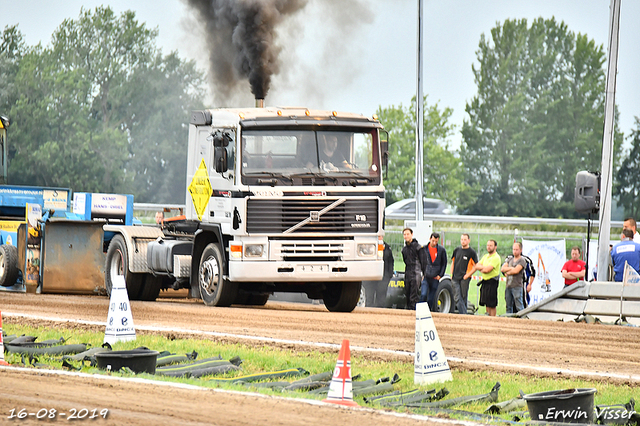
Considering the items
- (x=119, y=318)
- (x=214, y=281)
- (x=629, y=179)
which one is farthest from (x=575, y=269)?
(x=629, y=179)

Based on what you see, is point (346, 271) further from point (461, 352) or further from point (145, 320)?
point (461, 352)

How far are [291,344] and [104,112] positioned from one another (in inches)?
2278

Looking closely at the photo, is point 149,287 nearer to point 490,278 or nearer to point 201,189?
point 201,189

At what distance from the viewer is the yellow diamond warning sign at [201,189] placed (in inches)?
594

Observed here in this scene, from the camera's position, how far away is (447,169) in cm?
5838

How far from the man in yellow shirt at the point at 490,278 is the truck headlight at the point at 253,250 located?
17.6 ft

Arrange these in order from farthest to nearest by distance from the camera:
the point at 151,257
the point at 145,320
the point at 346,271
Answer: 1. the point at 151,257
2. the point at 346,271
3. the point at 145,320

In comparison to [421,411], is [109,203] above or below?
above

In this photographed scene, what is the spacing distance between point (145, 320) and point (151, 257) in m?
3.39

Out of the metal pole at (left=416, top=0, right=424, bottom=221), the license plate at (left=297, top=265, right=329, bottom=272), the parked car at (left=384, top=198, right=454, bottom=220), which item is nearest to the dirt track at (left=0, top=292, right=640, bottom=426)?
the license plate at (left=297, top=265, right=329, bottom=272)

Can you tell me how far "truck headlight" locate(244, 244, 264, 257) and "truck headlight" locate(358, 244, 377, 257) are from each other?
1.59 meters

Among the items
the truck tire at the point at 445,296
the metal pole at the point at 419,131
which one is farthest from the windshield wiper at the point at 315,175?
the metal pole at the point at 419,131

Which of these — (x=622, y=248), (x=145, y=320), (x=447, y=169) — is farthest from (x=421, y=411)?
(x=447, y=169)

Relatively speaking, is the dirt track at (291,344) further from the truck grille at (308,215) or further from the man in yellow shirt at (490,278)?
the man in yellow shirt at (490,278)
